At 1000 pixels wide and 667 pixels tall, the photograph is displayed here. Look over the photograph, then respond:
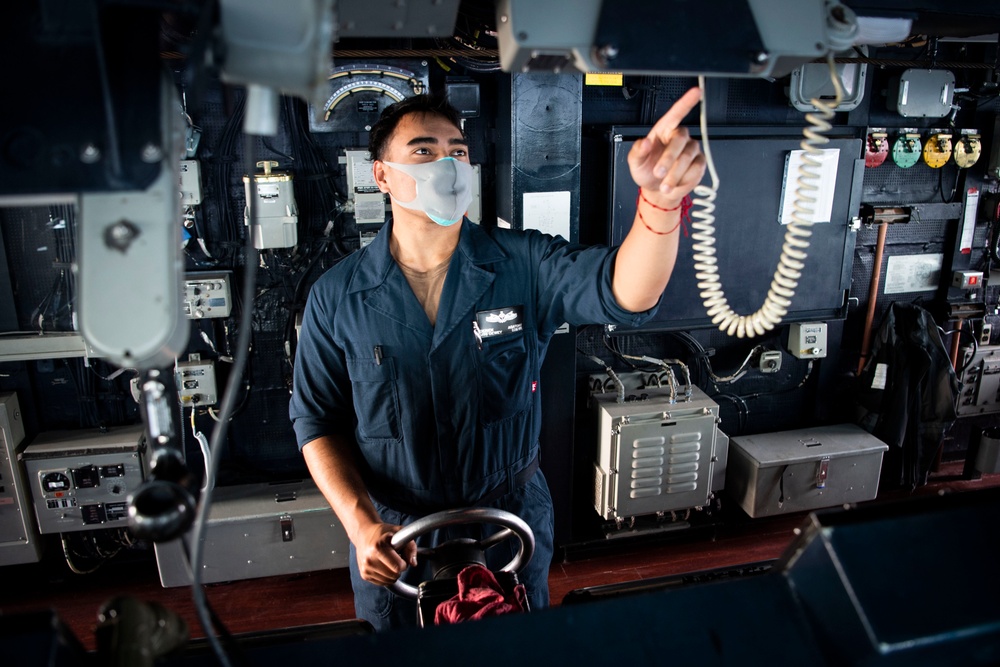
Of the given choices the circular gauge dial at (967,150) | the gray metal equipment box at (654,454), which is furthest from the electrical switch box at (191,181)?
the circular gauge dial at (967,150)

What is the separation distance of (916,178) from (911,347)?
3.39 ft

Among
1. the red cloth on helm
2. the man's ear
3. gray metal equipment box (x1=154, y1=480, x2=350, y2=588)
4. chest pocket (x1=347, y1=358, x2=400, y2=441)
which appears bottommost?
gray metal equipment box (x1=154, y1=480, x2=350, y2=588)

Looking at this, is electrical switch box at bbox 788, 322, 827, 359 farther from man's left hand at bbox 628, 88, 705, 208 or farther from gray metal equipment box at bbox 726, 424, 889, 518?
man's left hand at bbox 628, 88, 705, 208

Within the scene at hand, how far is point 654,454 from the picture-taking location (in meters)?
3.53

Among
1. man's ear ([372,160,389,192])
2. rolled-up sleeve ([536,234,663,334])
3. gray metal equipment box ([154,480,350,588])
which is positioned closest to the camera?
rolled-up sleeve ([536,234,663,334])

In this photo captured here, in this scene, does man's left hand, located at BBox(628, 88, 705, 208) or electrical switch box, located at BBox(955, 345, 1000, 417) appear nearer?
man's left hand, located at BBox(628, 88, 705, 208)

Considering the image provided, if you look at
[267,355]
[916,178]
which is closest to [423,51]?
[267,355]

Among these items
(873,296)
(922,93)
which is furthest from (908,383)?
(922,93)

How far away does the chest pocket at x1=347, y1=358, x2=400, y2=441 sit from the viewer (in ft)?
6.70

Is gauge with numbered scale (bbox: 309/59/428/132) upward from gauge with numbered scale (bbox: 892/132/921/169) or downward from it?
upward

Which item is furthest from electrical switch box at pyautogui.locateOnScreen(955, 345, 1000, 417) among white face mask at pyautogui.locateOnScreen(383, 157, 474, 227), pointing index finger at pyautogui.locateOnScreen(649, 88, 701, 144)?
pointing index finger at pyautogui.locateOnScreen(649, 88, 701, 144)

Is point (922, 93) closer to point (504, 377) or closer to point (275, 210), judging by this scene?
point (504, 377)

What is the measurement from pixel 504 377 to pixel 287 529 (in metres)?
1.93

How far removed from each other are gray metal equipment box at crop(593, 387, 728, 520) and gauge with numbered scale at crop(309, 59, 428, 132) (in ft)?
6.24
